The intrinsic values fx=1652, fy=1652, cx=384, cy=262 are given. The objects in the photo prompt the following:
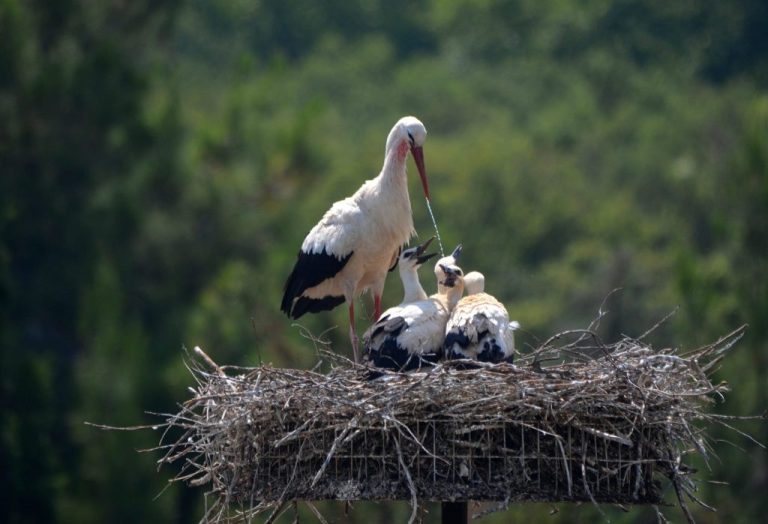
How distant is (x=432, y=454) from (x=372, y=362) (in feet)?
4.88

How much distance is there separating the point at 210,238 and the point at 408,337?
42.9 feet

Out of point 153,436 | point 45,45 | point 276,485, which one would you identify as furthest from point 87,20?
point 276,485

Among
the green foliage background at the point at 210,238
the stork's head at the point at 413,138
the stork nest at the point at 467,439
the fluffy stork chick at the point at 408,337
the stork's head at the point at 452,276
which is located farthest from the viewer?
the green foliage background at the point at 210,238

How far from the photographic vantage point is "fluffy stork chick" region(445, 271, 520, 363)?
8.27 m

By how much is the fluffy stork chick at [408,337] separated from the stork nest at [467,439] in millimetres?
734

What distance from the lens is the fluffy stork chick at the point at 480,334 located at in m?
8.27

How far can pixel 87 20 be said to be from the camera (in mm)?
21078

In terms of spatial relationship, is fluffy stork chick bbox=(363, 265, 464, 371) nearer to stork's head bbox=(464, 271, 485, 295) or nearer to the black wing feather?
stork's head bbox=(464, 271, 485, 295)

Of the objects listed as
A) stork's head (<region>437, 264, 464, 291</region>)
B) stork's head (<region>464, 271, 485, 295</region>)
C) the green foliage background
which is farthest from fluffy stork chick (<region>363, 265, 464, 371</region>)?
the green foliage background

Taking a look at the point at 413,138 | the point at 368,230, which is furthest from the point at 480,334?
the point at 413,138

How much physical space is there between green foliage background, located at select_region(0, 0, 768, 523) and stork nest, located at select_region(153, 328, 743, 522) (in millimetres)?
2778

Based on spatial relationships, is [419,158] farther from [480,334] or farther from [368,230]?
[480,334]

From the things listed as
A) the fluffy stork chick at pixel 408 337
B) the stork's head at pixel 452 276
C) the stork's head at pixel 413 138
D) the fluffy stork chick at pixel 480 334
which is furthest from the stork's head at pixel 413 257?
the fluffy stork chick at pixel 480 334

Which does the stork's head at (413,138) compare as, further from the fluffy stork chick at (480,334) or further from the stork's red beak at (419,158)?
the fluffy stork chick at (480,334)
